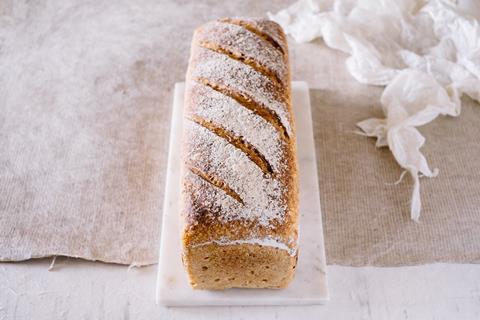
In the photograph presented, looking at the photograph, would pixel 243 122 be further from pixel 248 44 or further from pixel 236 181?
pixel 248 44

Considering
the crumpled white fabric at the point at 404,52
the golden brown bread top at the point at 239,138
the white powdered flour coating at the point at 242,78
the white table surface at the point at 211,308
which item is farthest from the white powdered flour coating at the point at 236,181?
the crumpled white fabric at the point at 404,52

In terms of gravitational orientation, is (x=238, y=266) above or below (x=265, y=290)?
above

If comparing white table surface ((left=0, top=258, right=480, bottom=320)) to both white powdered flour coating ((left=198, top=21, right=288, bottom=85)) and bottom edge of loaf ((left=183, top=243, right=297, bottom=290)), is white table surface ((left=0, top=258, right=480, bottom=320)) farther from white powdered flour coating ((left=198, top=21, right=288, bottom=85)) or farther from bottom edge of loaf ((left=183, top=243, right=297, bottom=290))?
white powdered flour coating ((left=198, top=21, right=288, bottom=85))

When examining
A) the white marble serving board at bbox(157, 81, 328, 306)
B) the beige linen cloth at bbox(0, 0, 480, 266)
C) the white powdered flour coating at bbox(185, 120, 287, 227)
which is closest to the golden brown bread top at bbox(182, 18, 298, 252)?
the white powdered flour coating at bbox(185, 120, 287, 227)

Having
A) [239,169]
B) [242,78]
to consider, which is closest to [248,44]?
[242,78]

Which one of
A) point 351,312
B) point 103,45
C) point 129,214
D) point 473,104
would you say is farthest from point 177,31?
point 351,312
